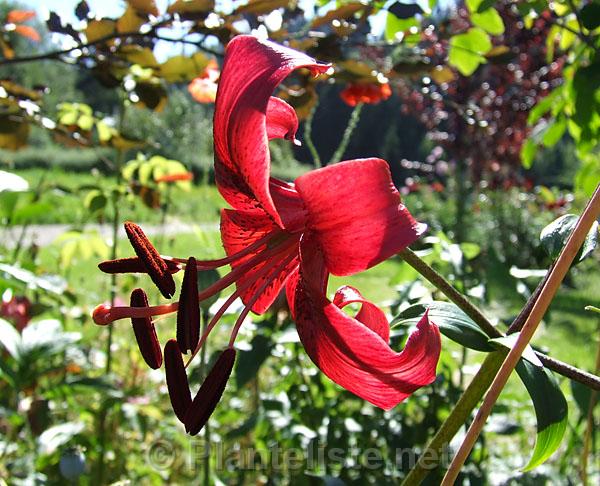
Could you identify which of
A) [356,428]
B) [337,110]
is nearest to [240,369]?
→ [356,428]

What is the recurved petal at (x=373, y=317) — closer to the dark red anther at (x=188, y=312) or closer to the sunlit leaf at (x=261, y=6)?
the dark red anther at (x=188, y=312)

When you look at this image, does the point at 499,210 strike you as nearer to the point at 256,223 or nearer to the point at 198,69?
the point at 198,69

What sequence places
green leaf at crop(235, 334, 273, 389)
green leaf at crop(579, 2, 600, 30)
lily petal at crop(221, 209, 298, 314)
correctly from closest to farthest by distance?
1. lily petal at crop(221, 209, 298, 314)
2. green leaf at crop(579, 2, 600, 30)
3. green leaf at crop(235, 334, 273, 389)

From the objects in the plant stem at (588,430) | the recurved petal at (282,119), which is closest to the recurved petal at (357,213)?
the recurved petal at (282,119)

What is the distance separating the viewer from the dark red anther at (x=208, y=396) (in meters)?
0.53

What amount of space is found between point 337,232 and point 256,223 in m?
0.21

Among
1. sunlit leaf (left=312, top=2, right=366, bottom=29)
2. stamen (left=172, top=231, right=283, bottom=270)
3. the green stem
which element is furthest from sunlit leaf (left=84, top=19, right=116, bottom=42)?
the green stem

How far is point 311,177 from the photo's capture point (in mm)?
486

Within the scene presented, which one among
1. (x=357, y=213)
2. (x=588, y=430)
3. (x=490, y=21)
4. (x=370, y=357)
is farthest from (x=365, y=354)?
(x=490, y=21)

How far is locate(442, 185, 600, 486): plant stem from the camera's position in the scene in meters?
0.41

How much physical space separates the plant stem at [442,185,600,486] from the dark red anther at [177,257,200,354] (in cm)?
23

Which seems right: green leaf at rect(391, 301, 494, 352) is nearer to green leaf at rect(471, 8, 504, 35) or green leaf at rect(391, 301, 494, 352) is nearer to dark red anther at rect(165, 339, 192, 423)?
dark red anther at rect(165, 339, 192, 423)

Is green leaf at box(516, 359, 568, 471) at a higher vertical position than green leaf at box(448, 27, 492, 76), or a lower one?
lower

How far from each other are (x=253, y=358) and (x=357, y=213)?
0.87 m
